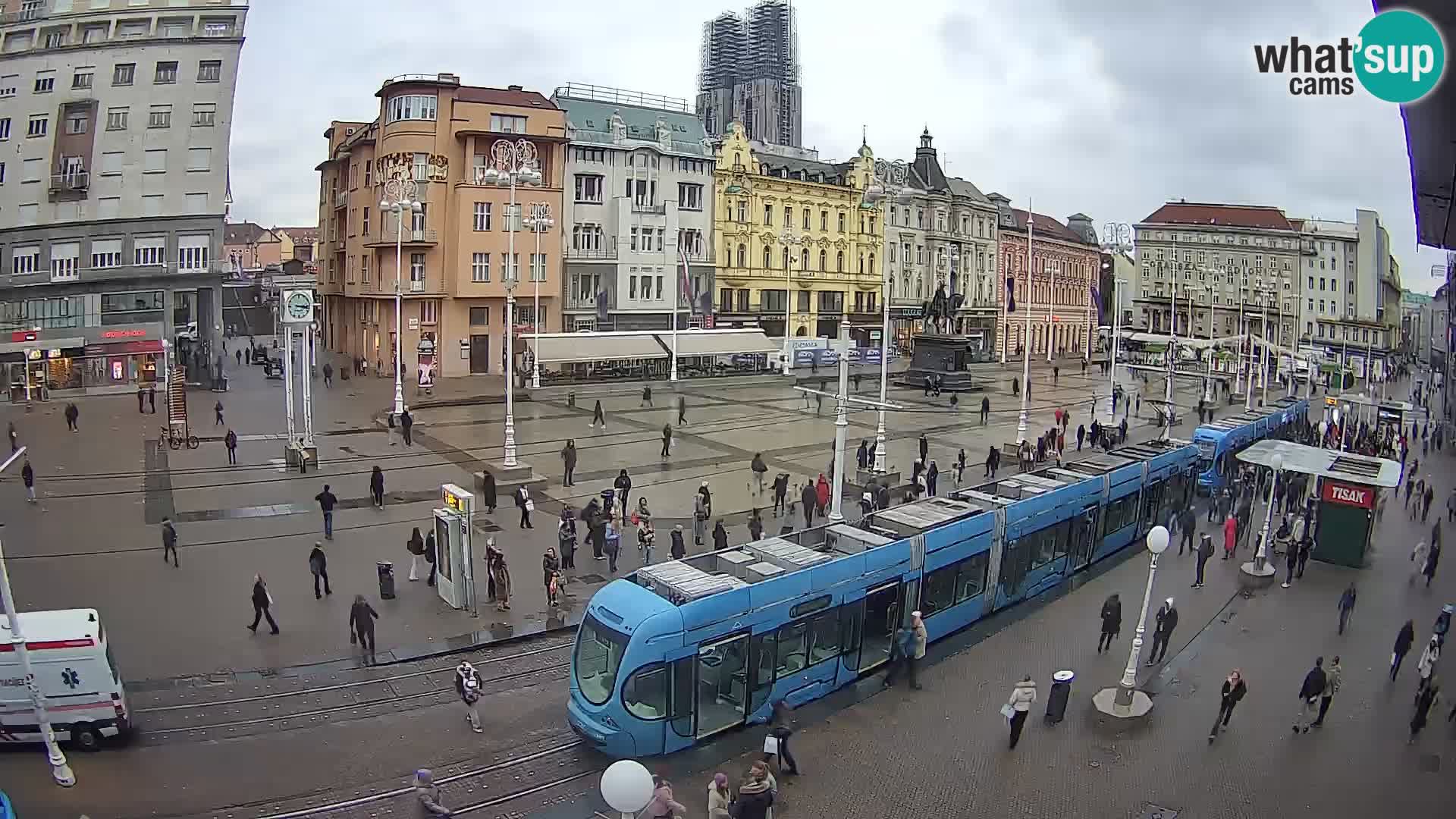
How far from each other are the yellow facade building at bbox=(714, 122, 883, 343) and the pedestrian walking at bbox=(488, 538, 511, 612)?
4537 centimetres

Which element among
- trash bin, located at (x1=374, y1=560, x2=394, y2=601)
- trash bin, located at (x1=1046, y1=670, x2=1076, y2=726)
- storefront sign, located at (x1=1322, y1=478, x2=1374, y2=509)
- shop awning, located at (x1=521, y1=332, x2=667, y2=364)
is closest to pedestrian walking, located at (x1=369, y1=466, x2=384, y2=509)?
trash bin, located at (x1=374, y1=560, x2=394, y2=601)

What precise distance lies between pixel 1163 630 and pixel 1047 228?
89.3 metres

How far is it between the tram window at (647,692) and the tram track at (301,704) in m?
3.69

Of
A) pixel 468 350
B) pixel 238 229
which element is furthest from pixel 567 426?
pixel 238 229

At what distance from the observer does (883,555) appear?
1552cm

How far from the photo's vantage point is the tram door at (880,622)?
15.5m

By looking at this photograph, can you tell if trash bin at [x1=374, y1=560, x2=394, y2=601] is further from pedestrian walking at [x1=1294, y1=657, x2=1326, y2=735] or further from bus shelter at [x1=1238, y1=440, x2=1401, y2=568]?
bus shelter at [x1=1238, y1=440, x2=1401, y2=568]

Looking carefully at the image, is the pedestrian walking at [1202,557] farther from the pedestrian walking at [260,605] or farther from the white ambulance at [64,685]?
the white ambulance at [64,685]

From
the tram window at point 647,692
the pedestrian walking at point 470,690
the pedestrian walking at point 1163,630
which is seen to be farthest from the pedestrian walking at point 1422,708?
the pedestrian walking at point 470,690

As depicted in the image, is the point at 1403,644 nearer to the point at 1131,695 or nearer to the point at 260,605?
the point at 1131,695

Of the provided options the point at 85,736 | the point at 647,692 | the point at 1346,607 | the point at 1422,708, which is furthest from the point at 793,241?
the point at 85,736

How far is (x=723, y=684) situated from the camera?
1340cm

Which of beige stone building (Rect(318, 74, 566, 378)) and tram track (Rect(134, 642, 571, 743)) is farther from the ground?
beige stone building (Rect(318, 74, 566, 378))

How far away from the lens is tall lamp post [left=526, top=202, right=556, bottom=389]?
45.3 meters
